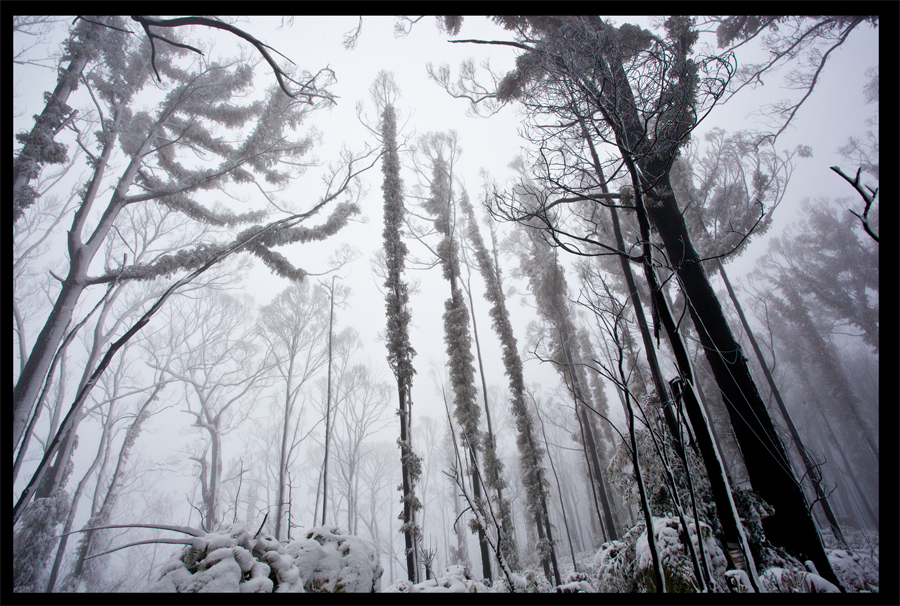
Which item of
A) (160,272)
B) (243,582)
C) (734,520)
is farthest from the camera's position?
(160,272)

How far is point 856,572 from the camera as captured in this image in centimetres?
279

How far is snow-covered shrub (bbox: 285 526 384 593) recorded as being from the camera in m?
2.11

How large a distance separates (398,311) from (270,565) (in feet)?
19.9

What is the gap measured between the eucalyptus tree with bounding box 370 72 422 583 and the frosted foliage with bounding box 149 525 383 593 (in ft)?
13.4

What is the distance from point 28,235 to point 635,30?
1530 centimetres

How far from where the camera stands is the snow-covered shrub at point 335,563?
83.2 inches

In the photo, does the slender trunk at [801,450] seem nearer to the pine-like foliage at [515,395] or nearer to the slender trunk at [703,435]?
the slender trunk at [703,435]

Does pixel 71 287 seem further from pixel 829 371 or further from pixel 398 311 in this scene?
pixel 829 371

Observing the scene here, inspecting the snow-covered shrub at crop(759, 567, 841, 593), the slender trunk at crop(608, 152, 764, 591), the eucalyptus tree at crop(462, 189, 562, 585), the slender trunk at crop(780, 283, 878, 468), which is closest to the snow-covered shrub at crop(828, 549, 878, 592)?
the snow-covered shrub at crop(759, 567, 841, 593)

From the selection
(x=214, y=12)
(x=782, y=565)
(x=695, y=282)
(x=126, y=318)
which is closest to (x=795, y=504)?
(x=782, y=565)

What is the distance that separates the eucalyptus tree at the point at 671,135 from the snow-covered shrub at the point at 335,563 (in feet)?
9.15

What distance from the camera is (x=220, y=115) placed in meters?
7.64

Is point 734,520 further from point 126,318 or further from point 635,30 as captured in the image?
point 126,318

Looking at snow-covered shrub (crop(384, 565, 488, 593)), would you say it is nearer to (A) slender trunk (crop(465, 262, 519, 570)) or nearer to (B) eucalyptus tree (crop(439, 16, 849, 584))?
(B) eucalyptus tree (crop(439, 16, 849, 584))
